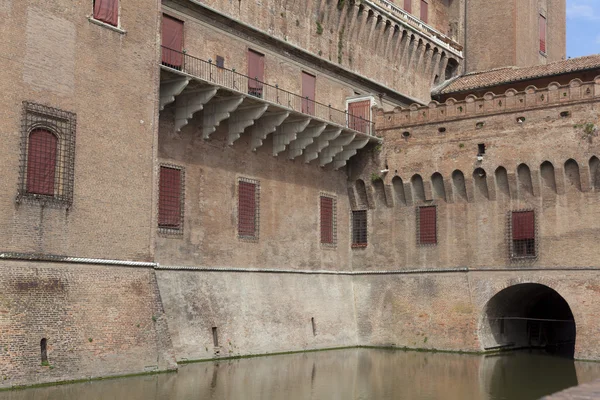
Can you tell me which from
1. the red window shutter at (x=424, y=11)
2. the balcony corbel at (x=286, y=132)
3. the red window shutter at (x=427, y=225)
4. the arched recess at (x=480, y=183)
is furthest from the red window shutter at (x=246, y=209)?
the red window shutter at (x=424, y=11)

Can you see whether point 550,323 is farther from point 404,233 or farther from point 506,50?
point 506,50

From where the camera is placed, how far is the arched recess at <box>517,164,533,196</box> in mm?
27484

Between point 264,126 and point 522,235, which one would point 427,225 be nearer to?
point 522,235

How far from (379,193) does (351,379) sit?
34.6 ft

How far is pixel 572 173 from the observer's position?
26.7 m

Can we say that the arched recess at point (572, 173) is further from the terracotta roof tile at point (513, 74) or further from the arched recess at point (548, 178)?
the terracotta roof tile at point (513, 74)

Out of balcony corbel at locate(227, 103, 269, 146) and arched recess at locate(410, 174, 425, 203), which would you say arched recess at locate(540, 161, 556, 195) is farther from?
balcony corbel at locate(227, 103, 269, 146)

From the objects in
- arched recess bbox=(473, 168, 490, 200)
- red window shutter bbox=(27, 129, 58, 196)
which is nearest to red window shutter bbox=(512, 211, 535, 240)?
arched recess bbox=(473, 168, 490, 200)

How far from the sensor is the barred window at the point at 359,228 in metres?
31.0

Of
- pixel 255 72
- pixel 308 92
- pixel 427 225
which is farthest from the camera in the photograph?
pixel 427 225

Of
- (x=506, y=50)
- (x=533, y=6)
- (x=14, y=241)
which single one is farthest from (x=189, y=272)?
(x=533, y=6)

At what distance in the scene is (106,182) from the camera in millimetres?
19297

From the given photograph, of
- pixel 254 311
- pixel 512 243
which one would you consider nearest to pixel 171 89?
pixel 254 311

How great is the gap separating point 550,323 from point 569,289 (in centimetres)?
679
